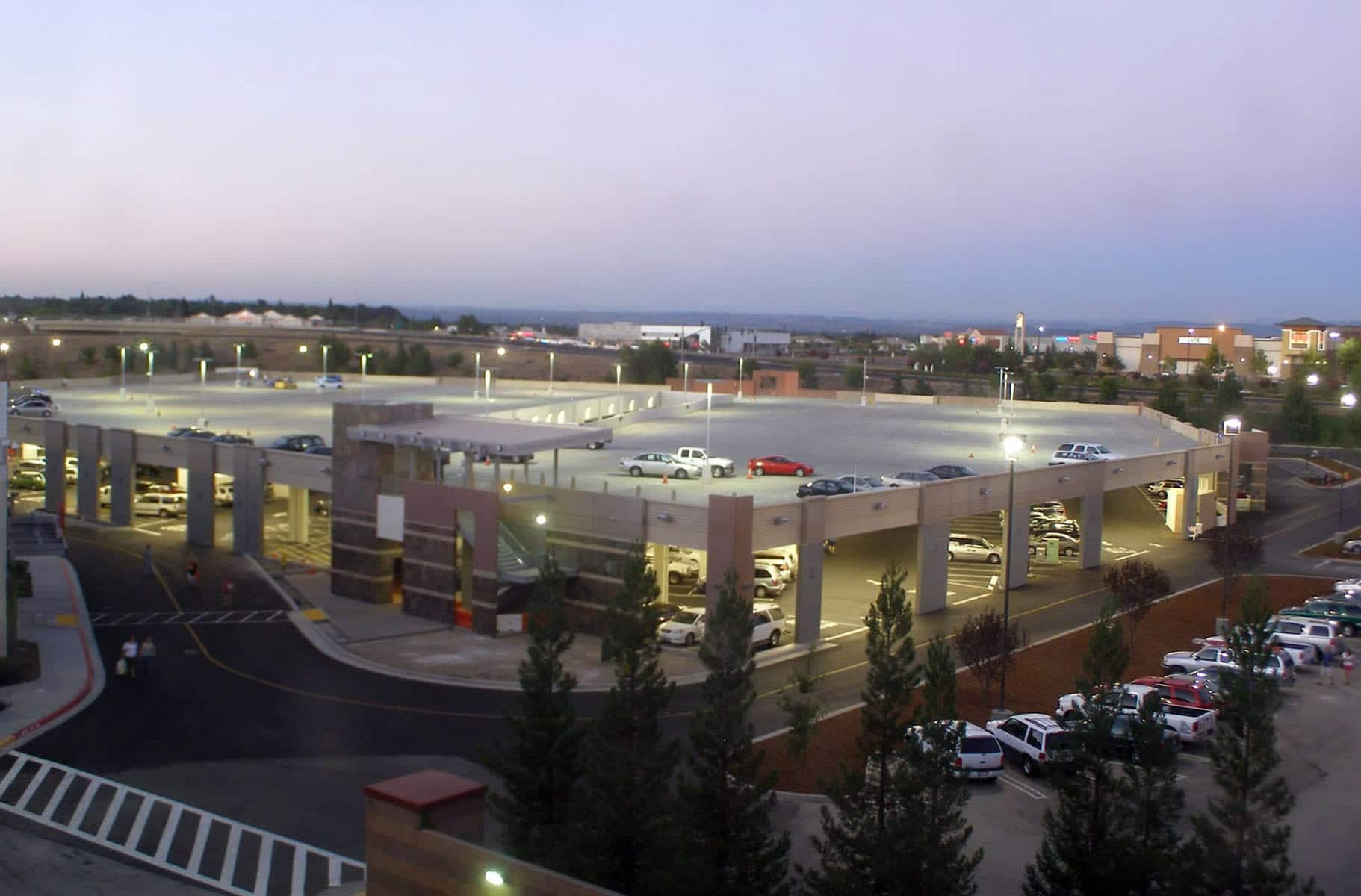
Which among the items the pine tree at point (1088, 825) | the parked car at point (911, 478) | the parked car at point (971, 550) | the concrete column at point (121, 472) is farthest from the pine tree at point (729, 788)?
the concrete column at point (121, 472)

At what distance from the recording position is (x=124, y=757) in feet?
65.4

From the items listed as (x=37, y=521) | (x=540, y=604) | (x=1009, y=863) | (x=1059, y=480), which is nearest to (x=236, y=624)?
(x=37, y=521)

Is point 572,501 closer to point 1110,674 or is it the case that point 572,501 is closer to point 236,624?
point 236,624

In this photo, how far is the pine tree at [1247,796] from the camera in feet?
38.9

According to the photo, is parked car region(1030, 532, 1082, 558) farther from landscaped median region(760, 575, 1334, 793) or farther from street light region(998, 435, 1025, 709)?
landscaped median region(760, 575, 1334, 793)

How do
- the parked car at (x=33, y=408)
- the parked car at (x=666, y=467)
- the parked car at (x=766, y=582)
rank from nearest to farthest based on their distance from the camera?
the parked car at (x=766, y=582), the parked car at (x=666, y=467), the parked car at (x=33, y=408)

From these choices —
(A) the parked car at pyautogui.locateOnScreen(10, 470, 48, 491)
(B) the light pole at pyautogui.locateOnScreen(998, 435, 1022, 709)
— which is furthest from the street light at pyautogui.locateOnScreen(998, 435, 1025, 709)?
(A) the parked car at pyautogui.locateOnScreen(10, 470, 48, 491)

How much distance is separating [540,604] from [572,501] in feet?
43.3

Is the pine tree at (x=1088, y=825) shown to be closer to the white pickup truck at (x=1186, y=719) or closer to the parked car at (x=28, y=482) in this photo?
the white pickup truck at (x=1186, y=719)

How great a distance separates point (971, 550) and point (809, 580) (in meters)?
12.2

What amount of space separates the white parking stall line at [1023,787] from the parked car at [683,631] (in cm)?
880

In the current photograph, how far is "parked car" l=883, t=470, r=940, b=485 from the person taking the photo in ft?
114

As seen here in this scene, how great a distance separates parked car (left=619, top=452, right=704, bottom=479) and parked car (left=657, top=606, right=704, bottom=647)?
893cm

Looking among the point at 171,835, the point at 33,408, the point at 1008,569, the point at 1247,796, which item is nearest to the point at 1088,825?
the point at 1247,796
